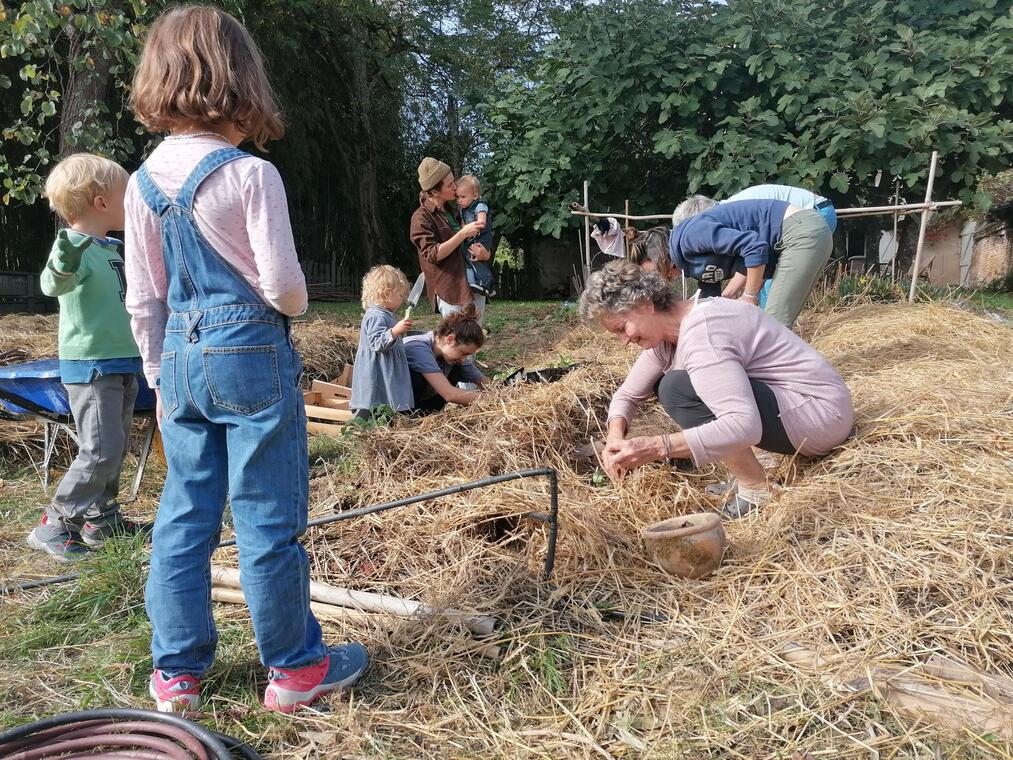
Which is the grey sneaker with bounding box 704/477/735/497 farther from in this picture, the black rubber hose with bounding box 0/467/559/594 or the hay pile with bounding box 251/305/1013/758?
the black rubber hose with bounding box 0/467/559/594

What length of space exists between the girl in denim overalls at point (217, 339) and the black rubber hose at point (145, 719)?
9cm

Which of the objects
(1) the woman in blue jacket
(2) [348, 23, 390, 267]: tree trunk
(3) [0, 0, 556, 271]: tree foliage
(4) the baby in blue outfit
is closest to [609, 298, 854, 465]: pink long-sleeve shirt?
(1) the woman in blue jacket

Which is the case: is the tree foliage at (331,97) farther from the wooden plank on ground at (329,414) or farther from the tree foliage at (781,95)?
the tree foliage at (781,95)

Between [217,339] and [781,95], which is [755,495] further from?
[781,95]

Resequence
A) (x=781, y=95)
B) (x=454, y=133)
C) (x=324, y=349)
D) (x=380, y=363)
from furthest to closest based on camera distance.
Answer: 1. (x=454, y=133)
2. (x=781, y=95)
3. (x=324, y=349)
4. (x=380, y=363)

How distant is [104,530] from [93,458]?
0.29 meters

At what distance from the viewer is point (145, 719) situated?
1688mm

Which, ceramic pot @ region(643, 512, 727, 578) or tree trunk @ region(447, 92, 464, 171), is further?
tree trunk @ region(447, 92, 464, 171)

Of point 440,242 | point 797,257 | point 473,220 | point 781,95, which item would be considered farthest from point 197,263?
A: point 781,95

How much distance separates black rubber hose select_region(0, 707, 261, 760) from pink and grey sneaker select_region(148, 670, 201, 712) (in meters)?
0.07

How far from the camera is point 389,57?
1664 cm

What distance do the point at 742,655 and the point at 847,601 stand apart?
1.28 ft

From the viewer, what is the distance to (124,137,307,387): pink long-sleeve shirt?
1.59m

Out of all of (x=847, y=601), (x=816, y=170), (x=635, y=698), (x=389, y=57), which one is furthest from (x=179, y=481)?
(x=389, y=57)
